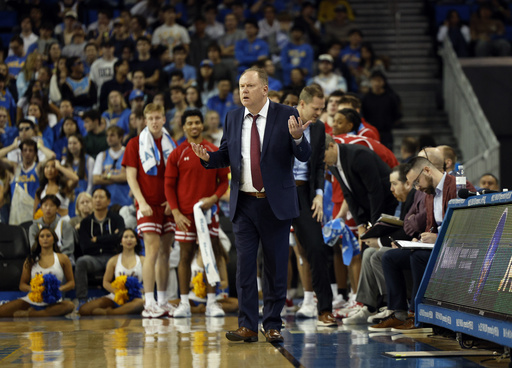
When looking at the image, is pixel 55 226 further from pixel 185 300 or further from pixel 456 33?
pixel 456 33

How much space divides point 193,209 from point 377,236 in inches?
84.8

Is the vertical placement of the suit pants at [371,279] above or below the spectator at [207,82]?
below

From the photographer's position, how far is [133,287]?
30.8ft

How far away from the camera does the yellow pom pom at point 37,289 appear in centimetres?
924

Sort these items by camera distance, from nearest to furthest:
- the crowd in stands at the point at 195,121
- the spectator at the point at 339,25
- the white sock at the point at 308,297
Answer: the crowd in stands at the point at 195,121
the white sock at the point at 308,297
the spectator at the point at 339,25

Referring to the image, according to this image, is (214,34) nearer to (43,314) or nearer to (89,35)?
(89,35)

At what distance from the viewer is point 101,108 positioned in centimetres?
1398

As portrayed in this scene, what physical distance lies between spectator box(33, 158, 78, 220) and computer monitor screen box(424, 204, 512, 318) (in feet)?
21.8

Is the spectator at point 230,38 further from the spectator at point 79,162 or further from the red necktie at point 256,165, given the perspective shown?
the red necktie at point 256,165

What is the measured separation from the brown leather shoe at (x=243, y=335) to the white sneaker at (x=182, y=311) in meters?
2.38

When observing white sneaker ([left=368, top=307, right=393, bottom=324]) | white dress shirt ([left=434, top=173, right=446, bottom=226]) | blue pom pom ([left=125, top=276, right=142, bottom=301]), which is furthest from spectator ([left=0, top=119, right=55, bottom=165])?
white dress shirt ([left=434, top=173, right=446, bottom=226])

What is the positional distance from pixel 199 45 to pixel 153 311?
8.08 meters

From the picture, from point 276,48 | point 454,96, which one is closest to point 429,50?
point 454,96

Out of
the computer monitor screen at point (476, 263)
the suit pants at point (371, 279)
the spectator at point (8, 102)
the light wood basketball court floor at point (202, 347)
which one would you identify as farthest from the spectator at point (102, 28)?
the computer monitor screen at point (476, 263)
